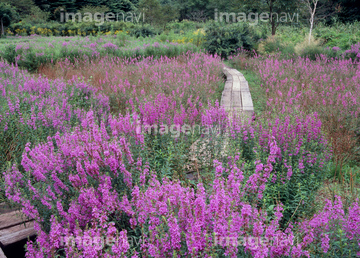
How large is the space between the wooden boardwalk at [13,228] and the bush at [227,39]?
1284cm

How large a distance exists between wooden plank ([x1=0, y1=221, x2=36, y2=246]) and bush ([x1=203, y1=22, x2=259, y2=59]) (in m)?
12.9

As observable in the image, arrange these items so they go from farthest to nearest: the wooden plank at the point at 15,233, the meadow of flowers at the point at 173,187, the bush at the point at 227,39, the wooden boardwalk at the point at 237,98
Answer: the bush at the point at 227,39, the wooden boardwalk at the point at 237,98, the wooden plank at the point at 15,233, the meadow of flowers at the point at 173,187

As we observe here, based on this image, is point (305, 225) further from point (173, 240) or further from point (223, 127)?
point (223, 127)

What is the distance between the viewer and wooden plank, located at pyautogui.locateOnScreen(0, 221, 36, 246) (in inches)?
89.0

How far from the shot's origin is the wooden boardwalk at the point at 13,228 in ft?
7.44

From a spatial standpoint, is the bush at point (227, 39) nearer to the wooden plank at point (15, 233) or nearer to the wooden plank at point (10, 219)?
the wooden plank at point (10, 219)

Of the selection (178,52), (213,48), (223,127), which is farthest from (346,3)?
(223,127)

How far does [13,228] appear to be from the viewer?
2416 millimetres

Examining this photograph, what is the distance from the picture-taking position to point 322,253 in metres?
1.65

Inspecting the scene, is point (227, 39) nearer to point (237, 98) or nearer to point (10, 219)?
point (237, 98)

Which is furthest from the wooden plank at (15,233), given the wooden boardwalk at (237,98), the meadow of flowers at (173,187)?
the wooden boardwalk at (237,98)

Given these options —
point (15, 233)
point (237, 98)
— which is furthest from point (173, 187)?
point (237, 98)

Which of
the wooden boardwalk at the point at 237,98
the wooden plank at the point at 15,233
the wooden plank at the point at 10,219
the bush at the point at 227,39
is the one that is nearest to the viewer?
the wooden plank at the point at 15,233

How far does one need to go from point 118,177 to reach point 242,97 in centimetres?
447
